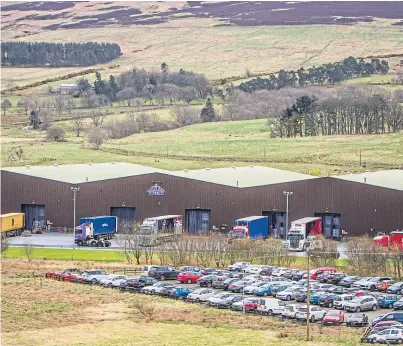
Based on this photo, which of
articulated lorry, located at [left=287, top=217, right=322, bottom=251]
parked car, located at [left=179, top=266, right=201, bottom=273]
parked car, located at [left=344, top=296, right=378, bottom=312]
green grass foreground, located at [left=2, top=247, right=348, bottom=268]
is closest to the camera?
parked car, located at [left=344, top=296, right=378, bottom=312]

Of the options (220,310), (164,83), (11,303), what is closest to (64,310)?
(11,303)

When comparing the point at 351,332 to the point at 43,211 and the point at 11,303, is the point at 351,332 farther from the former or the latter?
the point at 43,211

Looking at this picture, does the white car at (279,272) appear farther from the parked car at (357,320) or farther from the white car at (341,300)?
the parked car at (357,320)

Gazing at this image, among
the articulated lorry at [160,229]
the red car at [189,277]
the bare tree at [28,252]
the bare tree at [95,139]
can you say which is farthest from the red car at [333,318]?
the bare tree at [95,139]

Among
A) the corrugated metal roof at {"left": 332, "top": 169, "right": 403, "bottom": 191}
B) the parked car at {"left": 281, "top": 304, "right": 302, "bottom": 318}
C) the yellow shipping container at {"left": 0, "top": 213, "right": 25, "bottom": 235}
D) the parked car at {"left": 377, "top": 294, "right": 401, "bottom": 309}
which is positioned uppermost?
the corrugated metal roof at {"left": 332, "top": 169, "right": 403, "bottom": 191}

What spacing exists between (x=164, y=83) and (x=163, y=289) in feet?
444

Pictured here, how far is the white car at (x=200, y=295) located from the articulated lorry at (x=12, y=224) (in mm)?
24358

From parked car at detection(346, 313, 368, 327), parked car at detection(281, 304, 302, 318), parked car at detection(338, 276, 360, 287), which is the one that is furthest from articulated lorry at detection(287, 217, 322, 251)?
parked car at detection(346, 313, 368, 327)

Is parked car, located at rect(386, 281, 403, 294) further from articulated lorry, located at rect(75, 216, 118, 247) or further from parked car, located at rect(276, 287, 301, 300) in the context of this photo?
articulated lorry, located at rect(75, 216, 118, 247)

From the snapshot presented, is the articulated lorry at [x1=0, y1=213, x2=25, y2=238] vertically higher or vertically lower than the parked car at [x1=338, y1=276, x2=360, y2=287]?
higher

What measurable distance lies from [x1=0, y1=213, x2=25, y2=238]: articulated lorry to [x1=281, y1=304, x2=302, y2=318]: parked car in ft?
99.0

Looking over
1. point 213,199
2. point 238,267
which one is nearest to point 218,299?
point 238,267

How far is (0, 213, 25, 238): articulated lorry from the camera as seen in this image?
75.4 metres

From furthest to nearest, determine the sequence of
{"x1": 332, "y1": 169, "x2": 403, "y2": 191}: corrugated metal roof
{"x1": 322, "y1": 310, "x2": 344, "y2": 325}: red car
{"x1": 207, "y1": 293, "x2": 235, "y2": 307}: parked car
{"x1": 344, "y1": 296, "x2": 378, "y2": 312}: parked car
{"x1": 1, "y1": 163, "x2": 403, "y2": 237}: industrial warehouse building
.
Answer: {"x1": 332, "y1": 169, "x2": 403, "y2": 191}: corrugated metal roof, {"x1": 1, "y1": 163, "x2": 403, "y2": 237}: industrial warehouse building, {"x1": 207, "y1": 293, "x2": 235, "y2": 307}: parked car, {"x1": 344, "y1": 296, "x2": 378, "y2": 312}: parked car, {"x1": 322, "y1": 310, "x2": 344, "y2": 325}: red car
